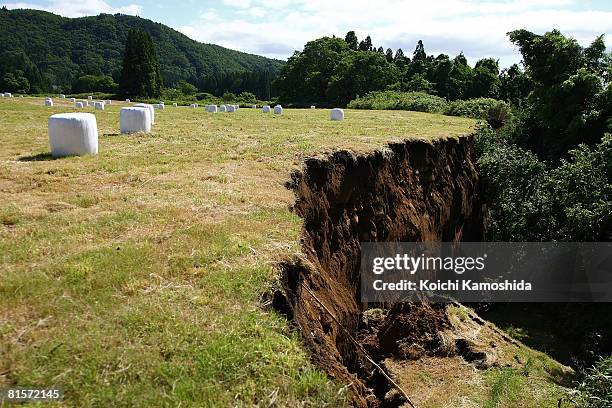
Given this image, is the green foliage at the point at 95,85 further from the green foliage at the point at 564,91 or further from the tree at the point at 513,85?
the green foliage at the point at 564,91

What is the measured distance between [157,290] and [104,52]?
146 m

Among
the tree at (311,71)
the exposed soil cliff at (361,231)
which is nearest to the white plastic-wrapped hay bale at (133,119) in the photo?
the exposed soil cliff at (361,231)

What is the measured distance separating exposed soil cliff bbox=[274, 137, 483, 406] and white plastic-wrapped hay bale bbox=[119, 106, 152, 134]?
7.05 metres

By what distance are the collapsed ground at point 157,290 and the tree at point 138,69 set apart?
53701 mm

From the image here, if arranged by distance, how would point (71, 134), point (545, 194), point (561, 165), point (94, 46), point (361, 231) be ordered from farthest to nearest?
point (94, 46) < point (561, 165) < point (545, 194) < point (361, 231) < point (71, 134)

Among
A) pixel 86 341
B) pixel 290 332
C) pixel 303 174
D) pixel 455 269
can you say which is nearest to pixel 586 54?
pixel 455 269

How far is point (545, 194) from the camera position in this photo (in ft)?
54.3

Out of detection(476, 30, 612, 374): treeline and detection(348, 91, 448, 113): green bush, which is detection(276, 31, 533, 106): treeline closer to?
detection(348, 91, 448, 113): green bush

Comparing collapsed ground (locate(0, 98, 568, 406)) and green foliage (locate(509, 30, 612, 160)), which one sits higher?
green foliage (locate(509, 30, 612, 160))

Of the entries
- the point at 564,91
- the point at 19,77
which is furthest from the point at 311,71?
the point at 564,91

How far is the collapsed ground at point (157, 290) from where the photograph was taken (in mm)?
4031

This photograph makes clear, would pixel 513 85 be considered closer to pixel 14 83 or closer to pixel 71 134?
pixel 71 134

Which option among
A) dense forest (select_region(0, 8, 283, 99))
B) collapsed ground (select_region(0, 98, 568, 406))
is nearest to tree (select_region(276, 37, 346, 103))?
dense forest (select_region(0, 8, 283, 99))

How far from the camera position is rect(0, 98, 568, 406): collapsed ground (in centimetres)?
403
